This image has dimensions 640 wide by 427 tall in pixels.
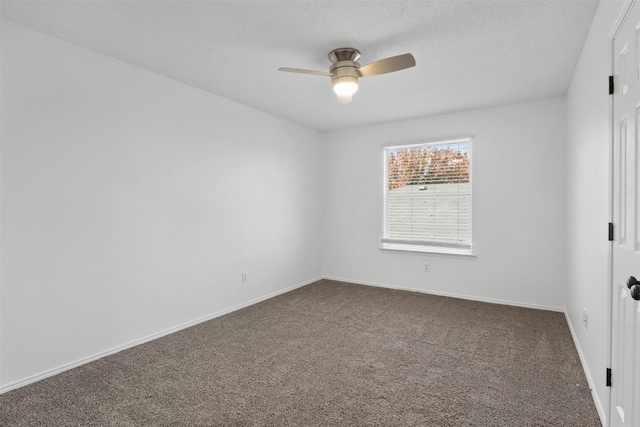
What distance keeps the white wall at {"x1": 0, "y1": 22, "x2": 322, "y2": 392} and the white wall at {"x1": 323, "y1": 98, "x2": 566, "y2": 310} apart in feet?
5.63

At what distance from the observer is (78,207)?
2.62 metres

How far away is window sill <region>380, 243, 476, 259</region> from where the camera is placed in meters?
4.44

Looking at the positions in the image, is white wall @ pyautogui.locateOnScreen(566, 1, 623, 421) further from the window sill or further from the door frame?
the window sill

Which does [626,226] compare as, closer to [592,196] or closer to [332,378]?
[592,196]

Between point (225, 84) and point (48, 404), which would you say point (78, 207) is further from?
point (225, 84)

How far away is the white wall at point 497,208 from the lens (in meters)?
3.92

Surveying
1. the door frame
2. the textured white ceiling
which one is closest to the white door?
the door frame

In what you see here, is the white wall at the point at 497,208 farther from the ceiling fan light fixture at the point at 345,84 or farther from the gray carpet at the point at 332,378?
the ceiling fan light fixture at the point at 345,84

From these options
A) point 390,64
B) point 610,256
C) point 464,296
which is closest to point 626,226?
point 610,256

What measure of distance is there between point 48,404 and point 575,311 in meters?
4.13

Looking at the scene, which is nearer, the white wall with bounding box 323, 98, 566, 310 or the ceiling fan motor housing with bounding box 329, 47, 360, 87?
the ceiling fan motor housing with bounding box 329, 47, 360, 87

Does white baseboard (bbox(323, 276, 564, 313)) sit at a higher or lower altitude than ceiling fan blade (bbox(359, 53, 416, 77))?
lower

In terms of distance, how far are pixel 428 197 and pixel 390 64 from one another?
2665 mm

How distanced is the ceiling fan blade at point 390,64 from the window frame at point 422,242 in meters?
2.32
